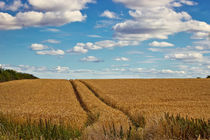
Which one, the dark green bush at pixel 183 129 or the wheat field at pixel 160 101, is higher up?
the dark green bush at pixel 183 129

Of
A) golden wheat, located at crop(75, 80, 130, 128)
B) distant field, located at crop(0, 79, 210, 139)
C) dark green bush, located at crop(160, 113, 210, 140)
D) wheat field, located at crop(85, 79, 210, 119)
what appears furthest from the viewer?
wheat field, located at crop(85, 79, 210, 119)

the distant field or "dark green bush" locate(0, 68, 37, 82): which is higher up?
"dark green bush" locate(0, 68, 37, 82)

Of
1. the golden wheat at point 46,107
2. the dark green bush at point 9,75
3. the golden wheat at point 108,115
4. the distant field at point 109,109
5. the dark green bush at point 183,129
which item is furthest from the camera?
the dark green bush at point 9,75

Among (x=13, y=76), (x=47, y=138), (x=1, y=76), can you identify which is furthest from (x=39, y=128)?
(x=13, y=76)

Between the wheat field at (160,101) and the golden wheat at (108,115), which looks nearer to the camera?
the golden wheat at (108,115)

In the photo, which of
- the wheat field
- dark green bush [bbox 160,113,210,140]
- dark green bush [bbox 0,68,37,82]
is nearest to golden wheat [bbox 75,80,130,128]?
the wheat field

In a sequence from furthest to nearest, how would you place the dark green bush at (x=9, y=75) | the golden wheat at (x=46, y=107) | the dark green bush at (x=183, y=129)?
the dark green bush at (x=9, y=75)
the golden wheat at (x=46, y=107)
the dark green bush at (x=183, y=129)

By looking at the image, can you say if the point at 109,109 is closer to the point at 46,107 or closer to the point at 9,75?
the point at 46,107

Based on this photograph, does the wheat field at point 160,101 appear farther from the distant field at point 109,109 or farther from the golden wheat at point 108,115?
the golden wheat at point 108,115

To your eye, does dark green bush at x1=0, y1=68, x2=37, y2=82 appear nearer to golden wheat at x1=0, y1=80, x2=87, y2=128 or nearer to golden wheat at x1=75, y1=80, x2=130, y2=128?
golden wheat at x1=0, y1=80, x2=87, y2=128

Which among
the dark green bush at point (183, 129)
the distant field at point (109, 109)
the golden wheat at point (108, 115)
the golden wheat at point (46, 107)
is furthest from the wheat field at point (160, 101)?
the golden wheat at point (46, 107)

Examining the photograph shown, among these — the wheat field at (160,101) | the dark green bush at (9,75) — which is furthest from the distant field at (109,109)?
the dark green bush at (9,75)

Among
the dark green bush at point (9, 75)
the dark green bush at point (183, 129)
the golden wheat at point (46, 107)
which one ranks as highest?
the dark green bush at point (9, 75)

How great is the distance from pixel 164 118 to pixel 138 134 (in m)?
1.25
